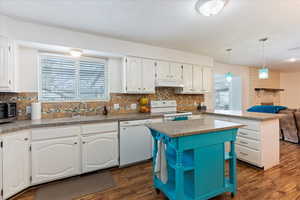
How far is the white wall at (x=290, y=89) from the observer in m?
6.63

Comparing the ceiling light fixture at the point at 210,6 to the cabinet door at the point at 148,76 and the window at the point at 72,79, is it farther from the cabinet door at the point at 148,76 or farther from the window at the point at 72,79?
the window at the point at 72,79

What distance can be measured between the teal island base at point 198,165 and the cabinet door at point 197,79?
7.18 feet

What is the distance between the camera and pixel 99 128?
2387 millimetres

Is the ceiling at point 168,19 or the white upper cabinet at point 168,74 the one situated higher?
the ceiling at point 168,19

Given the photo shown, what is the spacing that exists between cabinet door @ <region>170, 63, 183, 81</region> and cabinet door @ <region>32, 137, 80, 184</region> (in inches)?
96.6

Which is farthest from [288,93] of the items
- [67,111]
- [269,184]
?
[67,111]

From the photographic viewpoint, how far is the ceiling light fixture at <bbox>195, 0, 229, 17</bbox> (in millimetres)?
1546

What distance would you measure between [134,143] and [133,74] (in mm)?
1411

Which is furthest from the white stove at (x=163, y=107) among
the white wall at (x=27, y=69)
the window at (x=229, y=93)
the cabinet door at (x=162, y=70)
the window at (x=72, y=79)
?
the window at (x=229, y=93)

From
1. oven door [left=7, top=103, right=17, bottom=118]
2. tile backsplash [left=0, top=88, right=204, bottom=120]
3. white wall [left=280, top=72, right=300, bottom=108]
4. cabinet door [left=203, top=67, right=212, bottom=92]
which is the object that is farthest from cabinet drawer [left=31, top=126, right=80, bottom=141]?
white wall [left=280, top=72, right=300, bottom=108]

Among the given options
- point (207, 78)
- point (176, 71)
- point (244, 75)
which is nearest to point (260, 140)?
point (207, 78)

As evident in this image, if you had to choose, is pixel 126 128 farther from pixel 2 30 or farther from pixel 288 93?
pixel 288 93

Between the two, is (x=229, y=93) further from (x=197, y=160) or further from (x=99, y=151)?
(x=99, y=151)

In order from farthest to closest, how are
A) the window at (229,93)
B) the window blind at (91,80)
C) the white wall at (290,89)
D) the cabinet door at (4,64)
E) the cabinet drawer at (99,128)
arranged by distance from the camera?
the white wall at (290,89) → the window at (229,93) → the window blind at (91,80) → the cabinet drawer at (99,128) → the cabinet door at (4,64)
